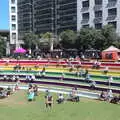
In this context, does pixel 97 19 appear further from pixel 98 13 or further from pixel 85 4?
pixel 85 4

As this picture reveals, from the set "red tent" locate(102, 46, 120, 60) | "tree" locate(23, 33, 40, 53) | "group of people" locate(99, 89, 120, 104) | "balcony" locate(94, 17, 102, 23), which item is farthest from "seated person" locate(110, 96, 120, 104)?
"tree" locate(23, 33, 40, 53)

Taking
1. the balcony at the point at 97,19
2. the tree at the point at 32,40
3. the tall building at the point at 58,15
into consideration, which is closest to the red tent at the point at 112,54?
the tall building at the point at 58,15

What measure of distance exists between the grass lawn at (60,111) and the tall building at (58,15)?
185 ft

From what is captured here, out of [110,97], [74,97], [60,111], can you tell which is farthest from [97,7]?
[60,111]

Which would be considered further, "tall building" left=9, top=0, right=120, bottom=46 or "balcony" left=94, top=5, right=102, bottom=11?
"balcony" left=94, top=5, right=102, bottom=11

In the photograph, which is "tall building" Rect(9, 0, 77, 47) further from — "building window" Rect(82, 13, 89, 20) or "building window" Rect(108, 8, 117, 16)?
"building window" Rect(108, 8, 117, 16)

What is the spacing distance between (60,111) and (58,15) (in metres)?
77.9

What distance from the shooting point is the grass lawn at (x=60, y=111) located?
30.0 meters

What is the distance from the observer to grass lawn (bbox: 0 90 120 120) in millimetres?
29953

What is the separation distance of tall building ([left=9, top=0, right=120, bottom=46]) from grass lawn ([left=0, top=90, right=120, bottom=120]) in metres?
56.5

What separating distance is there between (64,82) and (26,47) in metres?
67.0

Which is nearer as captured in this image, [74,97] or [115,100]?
[115,100]

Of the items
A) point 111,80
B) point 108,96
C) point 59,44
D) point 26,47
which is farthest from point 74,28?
point 108,96

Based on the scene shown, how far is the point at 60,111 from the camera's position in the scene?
105 feet
